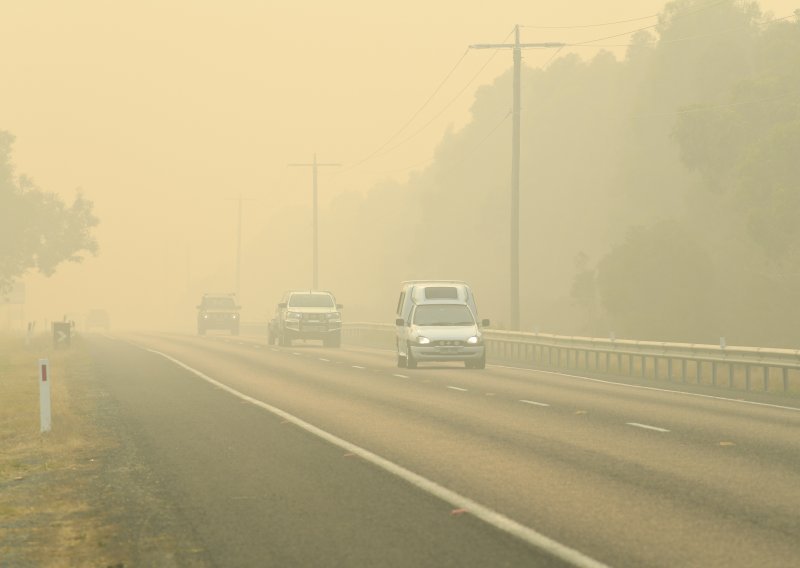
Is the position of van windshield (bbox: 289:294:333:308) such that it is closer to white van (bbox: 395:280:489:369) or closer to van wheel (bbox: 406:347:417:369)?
white van (bbox: 395:280:489:369)

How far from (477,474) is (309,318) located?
37.9 meters

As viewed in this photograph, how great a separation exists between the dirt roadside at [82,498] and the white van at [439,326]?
11.8 metres

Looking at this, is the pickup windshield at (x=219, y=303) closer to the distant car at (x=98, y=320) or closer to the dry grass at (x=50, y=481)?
the distant car at (x=98, y=320)

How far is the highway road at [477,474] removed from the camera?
9.30m

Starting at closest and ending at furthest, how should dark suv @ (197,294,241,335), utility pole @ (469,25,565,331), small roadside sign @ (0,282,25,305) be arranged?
utility pole @ (469,25,565,331) → dark suv @ (197,294,241,335) → small roadside sign @ (0,282,25,305)

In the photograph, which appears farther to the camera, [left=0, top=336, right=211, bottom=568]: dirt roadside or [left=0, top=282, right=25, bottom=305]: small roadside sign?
[left=0, top=282, right=25, bottom=305]: small roadside sign

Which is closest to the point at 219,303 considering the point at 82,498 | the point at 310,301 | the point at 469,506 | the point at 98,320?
the point at 310,301

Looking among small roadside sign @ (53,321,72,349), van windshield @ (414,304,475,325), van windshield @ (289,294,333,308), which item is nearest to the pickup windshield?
van windshield @ (289,294,333,308)

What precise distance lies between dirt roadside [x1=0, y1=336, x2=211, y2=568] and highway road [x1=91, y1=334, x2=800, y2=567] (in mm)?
259

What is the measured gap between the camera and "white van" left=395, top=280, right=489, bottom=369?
33.1 metres

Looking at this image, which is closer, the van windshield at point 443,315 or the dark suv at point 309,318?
the van windshield at point 443,315

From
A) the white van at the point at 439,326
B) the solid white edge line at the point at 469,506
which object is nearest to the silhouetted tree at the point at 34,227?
the white van at the point at 439,326

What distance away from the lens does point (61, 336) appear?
48188mm

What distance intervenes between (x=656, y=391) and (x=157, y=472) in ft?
45.0
